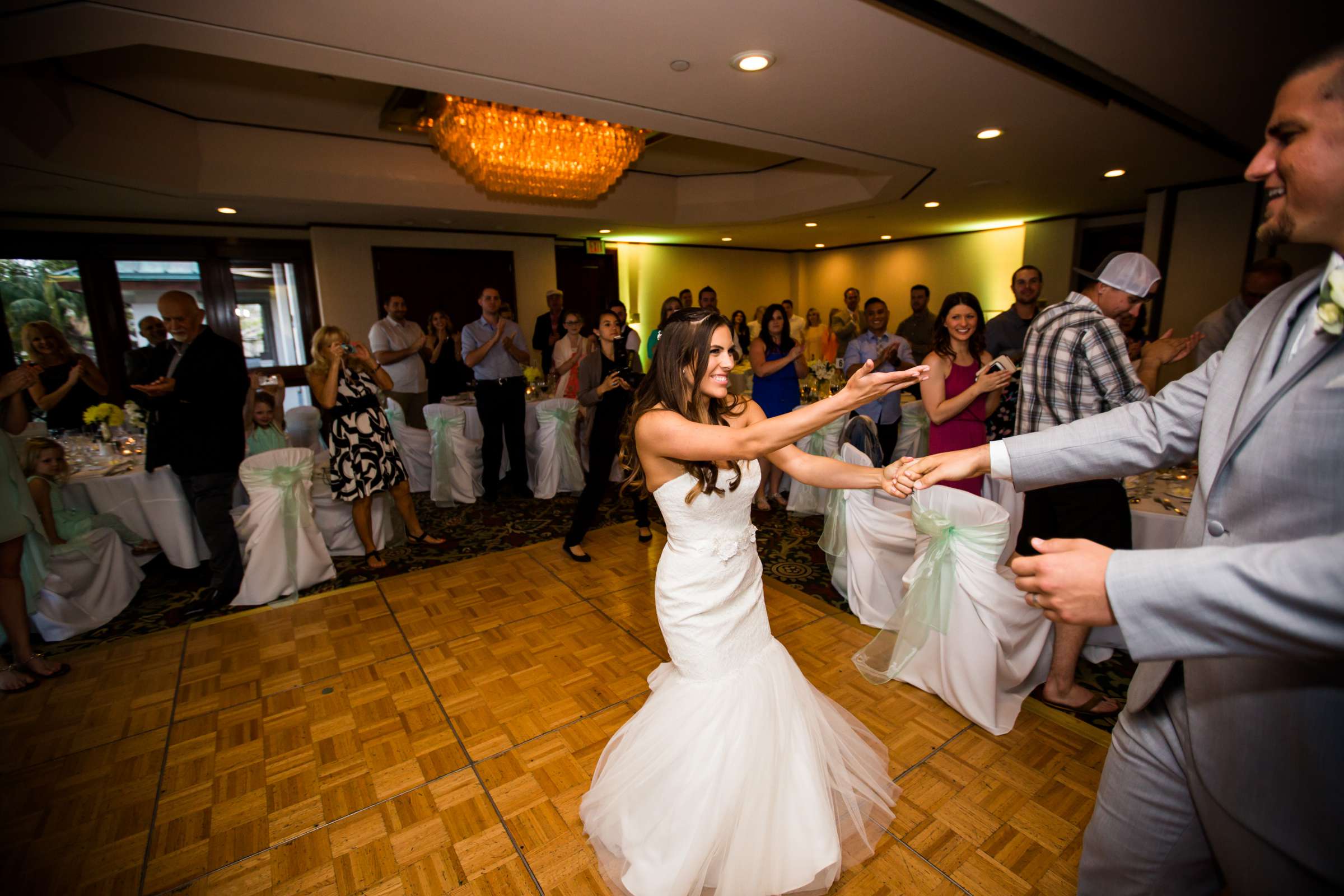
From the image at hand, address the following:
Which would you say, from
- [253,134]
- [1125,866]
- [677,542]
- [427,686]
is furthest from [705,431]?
→ [253,134]

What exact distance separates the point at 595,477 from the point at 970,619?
262 centimetres

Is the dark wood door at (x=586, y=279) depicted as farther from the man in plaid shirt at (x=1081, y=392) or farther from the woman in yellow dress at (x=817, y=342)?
the man in plaid shirt at (x=1081, y=392)

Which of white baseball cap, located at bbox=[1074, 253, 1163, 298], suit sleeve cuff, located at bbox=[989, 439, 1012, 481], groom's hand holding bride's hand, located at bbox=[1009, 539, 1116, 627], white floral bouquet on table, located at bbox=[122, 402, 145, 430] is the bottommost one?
white floral bouquet on table, located at bbox=[122, 402, 145, 430]

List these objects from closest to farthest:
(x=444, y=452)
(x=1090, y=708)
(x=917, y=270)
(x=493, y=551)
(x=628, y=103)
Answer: (x=1090, y=708), (x=628, y=103), (x=493, y=551), (x=444, y=452), (x=917, y=270)

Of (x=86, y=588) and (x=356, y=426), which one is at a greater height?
(x=356, y=426)

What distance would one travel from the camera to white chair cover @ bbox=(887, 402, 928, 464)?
5383 millimetres

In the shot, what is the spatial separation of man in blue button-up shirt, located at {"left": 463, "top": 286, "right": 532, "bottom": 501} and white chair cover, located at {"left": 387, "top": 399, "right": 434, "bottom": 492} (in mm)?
552

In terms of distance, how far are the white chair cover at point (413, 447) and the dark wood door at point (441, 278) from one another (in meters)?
3.20

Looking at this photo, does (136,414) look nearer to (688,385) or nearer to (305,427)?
(305,427)

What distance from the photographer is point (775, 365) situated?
5.00 meters

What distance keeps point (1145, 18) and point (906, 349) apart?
7.78ft

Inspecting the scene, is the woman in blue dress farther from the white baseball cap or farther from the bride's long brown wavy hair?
the bride's long brown wavy hair

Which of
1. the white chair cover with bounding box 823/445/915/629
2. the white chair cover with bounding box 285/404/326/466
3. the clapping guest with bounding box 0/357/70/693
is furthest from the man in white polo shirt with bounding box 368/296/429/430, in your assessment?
the white chair cover with bounding box 823/445/915/629

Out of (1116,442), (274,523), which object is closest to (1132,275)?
(1116,442)
